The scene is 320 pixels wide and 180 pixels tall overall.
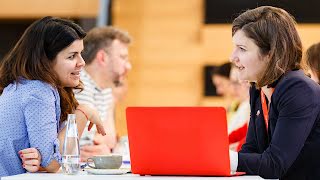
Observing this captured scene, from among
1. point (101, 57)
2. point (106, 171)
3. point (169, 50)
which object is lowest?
point (169, 50)

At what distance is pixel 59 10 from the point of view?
714cm

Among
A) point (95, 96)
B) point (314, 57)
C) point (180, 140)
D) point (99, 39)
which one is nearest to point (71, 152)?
point (180, 140)

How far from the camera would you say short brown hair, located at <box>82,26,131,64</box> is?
14.9ft

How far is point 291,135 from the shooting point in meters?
2.39

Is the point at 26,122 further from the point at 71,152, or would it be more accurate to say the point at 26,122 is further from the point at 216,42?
the point at 216,42

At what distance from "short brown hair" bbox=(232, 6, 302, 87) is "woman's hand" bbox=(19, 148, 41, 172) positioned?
0.81 meters

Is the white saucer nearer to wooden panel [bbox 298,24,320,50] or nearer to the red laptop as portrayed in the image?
the red laptop

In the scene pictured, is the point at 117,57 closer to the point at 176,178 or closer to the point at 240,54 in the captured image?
the point at 240,54

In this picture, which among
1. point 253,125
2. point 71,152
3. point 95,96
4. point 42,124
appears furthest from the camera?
point 95,96

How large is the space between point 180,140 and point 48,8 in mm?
5117

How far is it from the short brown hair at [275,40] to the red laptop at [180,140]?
1.21 ft

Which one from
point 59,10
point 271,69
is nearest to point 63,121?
point 271,69

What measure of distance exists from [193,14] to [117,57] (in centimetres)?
275

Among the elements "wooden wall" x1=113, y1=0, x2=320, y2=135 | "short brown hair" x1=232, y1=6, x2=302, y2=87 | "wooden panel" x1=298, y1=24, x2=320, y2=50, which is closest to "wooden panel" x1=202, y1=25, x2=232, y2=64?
"wooden wall" x1=113, y1=0, x2=320, y2=135
